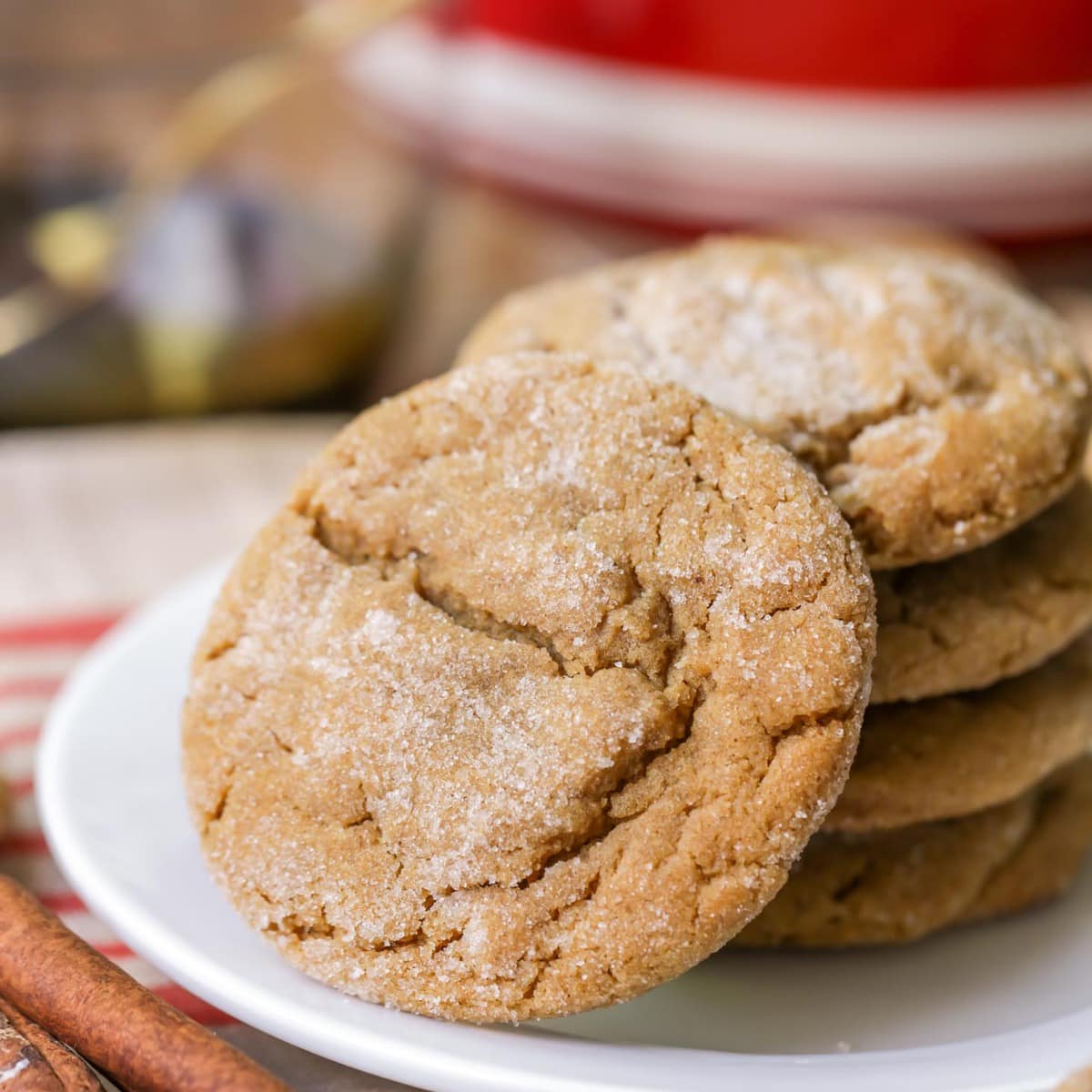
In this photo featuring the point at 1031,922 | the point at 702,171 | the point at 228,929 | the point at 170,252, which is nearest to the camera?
the point at 228,929

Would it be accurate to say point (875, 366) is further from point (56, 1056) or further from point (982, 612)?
point (56, 1056)

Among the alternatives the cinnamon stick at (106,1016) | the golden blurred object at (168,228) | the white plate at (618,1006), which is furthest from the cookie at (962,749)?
the golden blurred object at (168,228)

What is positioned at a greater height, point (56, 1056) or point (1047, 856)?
point (1047, 856)

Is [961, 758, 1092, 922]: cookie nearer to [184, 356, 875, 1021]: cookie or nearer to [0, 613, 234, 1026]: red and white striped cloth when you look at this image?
[184, 356, 875, 1021]: cookie

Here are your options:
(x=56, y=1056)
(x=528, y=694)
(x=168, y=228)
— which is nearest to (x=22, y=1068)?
(x=56, y=1056)

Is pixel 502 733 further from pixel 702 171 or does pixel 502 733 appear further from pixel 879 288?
pixel 702 171

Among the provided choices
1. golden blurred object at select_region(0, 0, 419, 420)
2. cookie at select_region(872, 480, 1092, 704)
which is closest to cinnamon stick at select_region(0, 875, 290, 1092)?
cookie at select_region(872, 480, 1092, 704)

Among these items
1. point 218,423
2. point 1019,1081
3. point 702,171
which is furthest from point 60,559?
point 702,171
